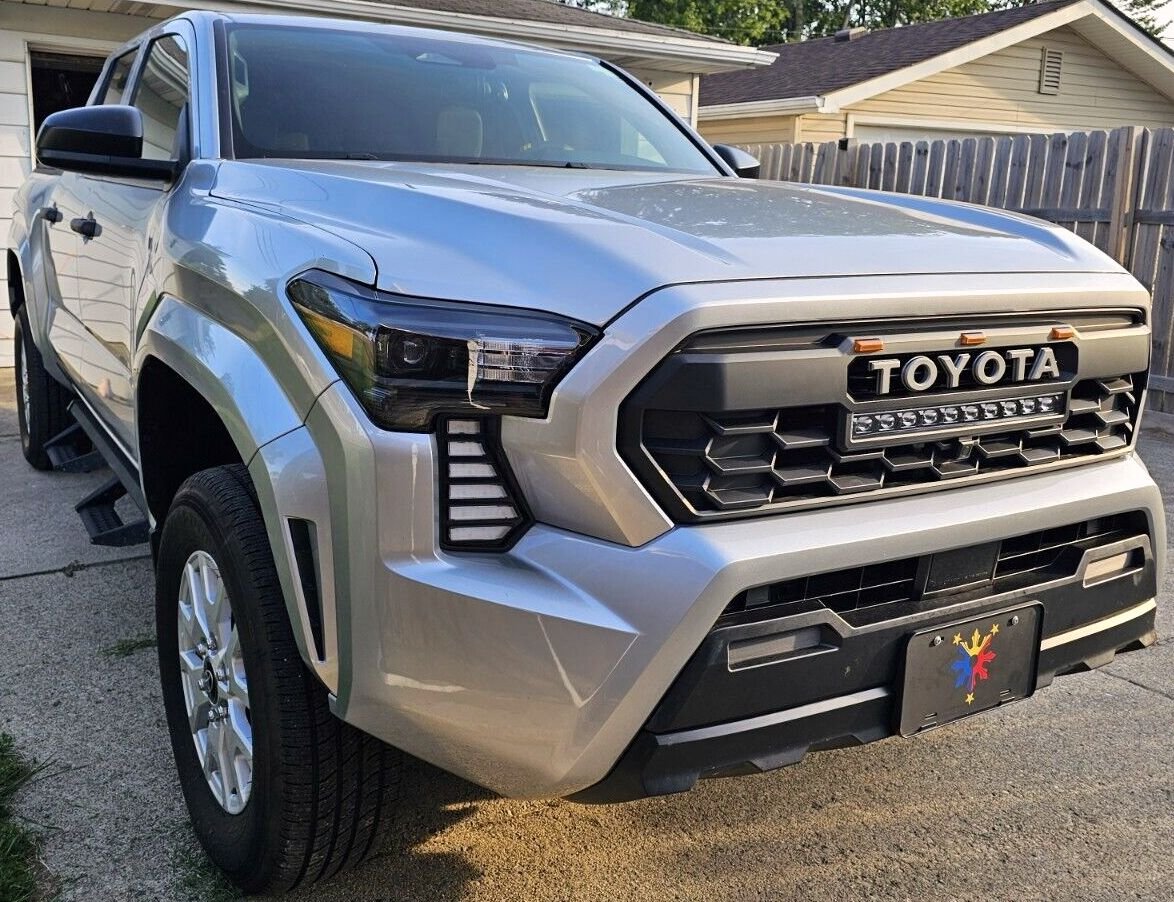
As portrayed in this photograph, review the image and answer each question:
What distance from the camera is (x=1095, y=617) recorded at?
2.38m

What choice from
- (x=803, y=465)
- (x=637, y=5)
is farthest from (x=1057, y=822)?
(x=637, y=5)

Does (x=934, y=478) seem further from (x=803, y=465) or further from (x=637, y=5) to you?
(x=637, y=5)

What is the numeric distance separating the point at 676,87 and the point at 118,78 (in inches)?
350

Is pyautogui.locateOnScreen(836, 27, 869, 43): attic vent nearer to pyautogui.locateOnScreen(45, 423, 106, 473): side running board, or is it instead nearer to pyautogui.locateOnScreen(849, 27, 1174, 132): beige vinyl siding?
pyautogui.locateOnScreen(849, 27, 1174, 132): beige vinyl siding

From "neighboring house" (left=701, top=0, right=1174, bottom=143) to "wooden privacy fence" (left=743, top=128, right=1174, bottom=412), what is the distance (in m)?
6.60

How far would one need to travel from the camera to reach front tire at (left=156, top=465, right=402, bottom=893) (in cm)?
207

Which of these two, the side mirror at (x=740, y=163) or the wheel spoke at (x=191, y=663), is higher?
the side mirror at (x=740, y=163)

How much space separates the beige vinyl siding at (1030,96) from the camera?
18484 mm

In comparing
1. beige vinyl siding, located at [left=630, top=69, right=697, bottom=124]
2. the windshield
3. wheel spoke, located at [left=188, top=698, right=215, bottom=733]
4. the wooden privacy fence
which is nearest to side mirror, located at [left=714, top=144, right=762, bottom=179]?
the windshield

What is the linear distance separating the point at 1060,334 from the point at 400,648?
1423mm

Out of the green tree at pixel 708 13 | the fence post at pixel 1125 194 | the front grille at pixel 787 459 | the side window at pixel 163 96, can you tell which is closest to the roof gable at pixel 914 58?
the fence post at pixel 1125 194

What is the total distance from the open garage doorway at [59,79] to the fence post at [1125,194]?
816 cm

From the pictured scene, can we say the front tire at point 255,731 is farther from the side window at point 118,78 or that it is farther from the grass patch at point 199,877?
the side window at point 118,78

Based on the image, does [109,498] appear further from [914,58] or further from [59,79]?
[914,58]
